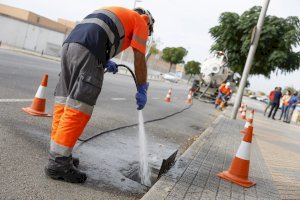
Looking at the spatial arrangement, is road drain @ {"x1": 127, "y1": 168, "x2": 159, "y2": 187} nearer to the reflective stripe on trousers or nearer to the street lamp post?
the reflective stripe on trousers

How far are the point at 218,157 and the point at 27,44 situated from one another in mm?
45780

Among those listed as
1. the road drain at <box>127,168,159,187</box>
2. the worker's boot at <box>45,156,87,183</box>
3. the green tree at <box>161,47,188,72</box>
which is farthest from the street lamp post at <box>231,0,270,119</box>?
the green tree at <box>161,47,188,72</box>

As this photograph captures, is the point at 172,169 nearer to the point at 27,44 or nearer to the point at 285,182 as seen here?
the point at 285,182

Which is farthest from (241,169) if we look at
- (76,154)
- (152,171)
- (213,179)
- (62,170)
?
(62,170)

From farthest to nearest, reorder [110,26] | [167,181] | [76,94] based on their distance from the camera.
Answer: [167,181] < [110,26] < [76,94]

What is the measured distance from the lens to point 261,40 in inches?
1089

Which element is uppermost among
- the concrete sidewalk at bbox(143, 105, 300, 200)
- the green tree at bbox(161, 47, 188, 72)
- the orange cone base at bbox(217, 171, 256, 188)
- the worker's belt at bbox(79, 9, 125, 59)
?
the green tree at bbox(161, 47, 188, 72)

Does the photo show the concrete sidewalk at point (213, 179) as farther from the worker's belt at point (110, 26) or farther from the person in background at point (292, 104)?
the person in background at point (292, 104)

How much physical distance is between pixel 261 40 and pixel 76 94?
25.5 m

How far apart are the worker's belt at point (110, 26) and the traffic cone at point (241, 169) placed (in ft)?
7.12

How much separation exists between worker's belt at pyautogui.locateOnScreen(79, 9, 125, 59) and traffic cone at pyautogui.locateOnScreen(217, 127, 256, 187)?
2.17 meters

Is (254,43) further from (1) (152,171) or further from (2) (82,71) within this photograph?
(2) (82,71)

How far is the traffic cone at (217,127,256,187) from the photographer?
5113 mm

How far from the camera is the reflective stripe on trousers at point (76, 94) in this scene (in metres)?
3.79
